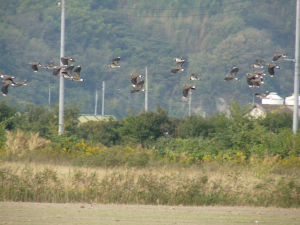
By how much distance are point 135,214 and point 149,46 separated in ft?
323

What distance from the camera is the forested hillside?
89.2 metres

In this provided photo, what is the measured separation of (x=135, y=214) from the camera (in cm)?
1098

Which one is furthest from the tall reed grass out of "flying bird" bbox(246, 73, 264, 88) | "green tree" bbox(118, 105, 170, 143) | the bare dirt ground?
"green tree" bbox(118, 105, 170, 143)

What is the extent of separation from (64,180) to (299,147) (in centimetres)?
1218

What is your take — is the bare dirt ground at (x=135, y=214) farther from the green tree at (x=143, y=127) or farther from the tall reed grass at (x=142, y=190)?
the green tree at (x=143, y=127)

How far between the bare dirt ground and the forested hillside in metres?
64.5

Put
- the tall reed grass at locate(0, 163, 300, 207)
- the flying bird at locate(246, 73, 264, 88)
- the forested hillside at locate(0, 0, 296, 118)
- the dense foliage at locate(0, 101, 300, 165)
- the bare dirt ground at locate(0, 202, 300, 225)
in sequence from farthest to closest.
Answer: the forested hillside at locate(0, 0, 296, 118)
the dense foliage at locate(0, 101, 300, 165)
the flying bird at locate(246, 73, 264, 88)
the tall reed grass at locate(0, 163, 300, 207)
the bare dirt ground at locate(0, 202, 300, 225)

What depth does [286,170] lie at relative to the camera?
18734 mm

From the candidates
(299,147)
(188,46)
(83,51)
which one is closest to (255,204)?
(299,147)

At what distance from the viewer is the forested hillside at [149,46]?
8919 cm

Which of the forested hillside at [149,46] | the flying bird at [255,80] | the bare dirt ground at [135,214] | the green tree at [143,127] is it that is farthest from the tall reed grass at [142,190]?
the forested hillside at [149,46]

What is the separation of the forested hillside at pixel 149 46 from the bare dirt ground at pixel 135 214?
6453 centimetres

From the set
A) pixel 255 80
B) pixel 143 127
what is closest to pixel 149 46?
pixel 143 127

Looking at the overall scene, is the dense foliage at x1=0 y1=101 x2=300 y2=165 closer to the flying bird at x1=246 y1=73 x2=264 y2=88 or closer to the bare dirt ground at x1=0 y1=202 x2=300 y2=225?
the flying bird at x1=246 y1=73 x2=264 y2=88
